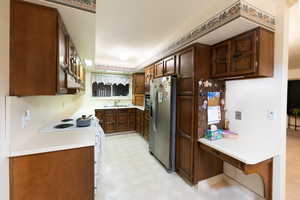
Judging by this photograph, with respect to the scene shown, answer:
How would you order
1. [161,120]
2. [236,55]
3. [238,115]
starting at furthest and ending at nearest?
[161,120], [238,115], [236,55]

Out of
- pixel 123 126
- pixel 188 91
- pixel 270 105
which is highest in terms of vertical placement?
pixel 188 91

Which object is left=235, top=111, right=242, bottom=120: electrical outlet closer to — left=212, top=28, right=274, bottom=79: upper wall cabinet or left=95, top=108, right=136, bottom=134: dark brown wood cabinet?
left=212, top=28, right=274, bottom=79: upper wall cabinet

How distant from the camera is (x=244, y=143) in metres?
1.77

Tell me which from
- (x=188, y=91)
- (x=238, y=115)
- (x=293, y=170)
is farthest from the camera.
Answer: (x=293, y=170)

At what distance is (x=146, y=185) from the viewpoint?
Answer: 6.98 ft

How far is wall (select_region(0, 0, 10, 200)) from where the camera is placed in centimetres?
109

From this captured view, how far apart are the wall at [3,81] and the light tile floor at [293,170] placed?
3217mm

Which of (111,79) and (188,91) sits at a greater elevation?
(111,79)

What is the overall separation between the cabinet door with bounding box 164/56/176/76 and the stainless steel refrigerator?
0.70ft

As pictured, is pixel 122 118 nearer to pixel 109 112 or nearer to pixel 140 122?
pixel 109 112

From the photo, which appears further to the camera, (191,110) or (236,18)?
(191,110)

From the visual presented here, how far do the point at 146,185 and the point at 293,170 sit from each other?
2.75 meters

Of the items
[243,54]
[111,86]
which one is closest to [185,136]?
[243,54]

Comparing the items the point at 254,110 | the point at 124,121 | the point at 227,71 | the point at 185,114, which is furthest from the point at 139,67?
the point at 254,110
